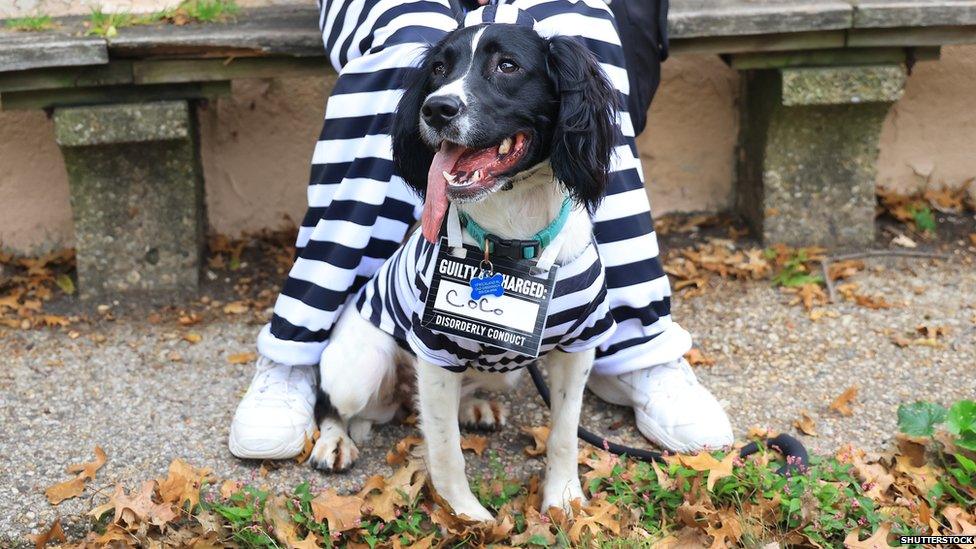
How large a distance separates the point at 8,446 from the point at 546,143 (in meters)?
1.92

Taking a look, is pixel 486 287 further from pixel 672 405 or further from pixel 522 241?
pixel 672 405

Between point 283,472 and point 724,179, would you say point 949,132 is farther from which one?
point 283,472

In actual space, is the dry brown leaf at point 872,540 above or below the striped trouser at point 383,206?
below

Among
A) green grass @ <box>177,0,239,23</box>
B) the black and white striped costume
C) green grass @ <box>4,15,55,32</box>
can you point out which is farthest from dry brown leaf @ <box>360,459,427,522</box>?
green grass @ <box>4,15,55,32</box>

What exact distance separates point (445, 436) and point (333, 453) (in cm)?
45

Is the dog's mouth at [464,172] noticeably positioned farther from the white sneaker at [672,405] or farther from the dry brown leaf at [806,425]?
the dry brown leaf at [806,425]

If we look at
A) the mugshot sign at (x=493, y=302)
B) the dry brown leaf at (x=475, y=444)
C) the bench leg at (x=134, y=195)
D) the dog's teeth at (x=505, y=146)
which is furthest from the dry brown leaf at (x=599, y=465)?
the bench leg at (x=134, y=195)

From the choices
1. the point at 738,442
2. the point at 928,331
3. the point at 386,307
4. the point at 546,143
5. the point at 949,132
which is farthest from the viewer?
the point at 949,132

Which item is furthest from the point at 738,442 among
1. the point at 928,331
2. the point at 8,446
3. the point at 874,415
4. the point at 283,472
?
the point at 8,446

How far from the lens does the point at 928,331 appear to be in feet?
11.8

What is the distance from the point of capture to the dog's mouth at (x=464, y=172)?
2186mm

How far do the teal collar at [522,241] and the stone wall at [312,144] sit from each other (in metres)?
2.10

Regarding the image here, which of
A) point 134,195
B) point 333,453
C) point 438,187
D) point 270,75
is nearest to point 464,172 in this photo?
point 438,187

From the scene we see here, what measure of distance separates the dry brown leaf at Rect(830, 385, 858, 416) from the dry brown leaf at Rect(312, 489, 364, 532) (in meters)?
1.53
